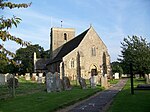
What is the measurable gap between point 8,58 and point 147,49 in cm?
4270

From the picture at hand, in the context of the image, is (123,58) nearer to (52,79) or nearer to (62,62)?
(62,62)

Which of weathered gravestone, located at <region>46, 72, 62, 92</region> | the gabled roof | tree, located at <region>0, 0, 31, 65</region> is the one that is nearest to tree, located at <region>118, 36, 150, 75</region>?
the gabled roof

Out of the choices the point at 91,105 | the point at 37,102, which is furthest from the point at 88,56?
the point at 91,105

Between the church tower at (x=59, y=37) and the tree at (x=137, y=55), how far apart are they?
2506 centimetres

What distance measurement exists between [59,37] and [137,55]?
109ft

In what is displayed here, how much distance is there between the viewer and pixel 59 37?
77312mm

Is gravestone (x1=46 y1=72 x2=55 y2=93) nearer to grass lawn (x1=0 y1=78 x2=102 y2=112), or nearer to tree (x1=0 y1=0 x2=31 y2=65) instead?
grass lawn (x1=0 y1=78 x2=102 y2=112)

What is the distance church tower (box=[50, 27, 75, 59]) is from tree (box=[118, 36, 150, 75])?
25.1 metres

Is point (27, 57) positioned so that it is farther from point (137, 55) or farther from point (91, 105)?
point (91, 105)

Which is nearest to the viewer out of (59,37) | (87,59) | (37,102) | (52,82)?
(37,102)

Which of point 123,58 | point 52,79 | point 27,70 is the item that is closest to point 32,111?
point 52,79

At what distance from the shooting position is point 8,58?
8602 millimetres

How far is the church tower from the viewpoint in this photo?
7653 centimetres

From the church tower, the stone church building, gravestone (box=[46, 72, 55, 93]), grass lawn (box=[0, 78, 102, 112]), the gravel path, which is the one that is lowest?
the gravel path
